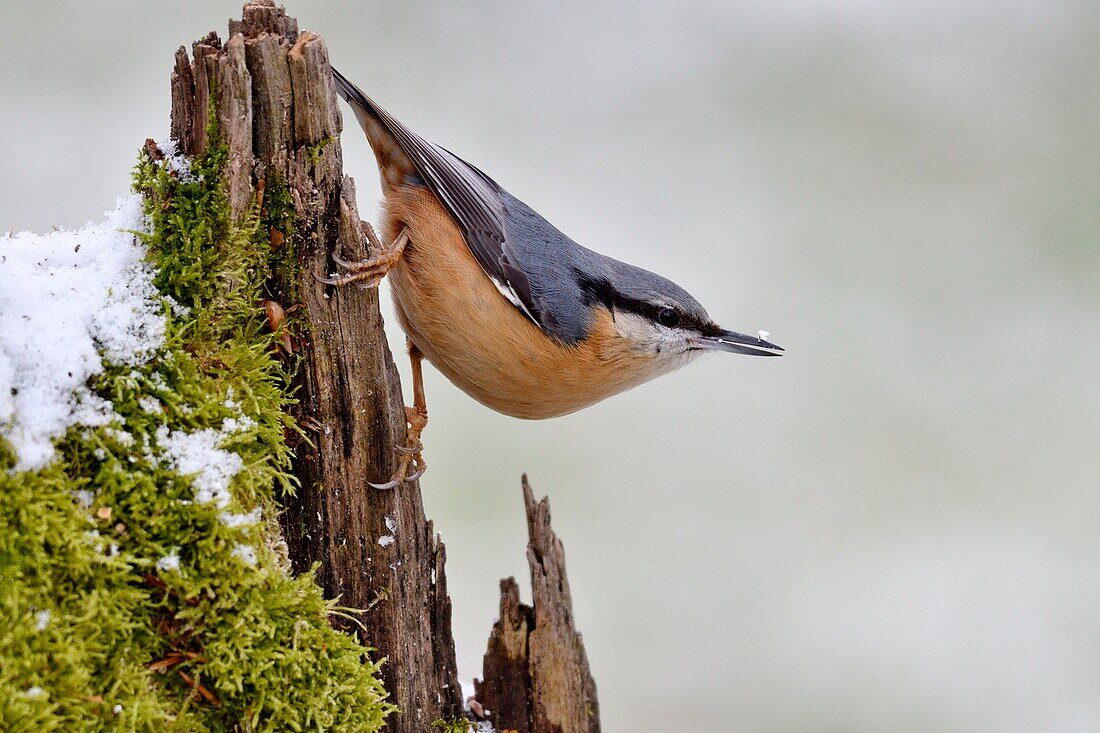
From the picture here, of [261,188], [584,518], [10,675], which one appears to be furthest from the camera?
[584,518]

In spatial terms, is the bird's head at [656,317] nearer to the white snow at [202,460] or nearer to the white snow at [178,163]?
the white snow at [178,163]

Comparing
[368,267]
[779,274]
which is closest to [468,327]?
[368,267]

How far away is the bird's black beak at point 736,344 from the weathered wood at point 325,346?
150 centimetres

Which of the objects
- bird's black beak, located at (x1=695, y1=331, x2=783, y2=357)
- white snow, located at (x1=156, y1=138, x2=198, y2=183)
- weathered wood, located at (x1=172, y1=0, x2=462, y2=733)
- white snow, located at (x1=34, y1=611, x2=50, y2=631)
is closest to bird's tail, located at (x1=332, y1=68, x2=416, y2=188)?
weathered wood, located at (x1=172, y1=0, x2=462, y2=733)

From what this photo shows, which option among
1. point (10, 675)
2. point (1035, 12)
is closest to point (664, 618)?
point (10, 675)

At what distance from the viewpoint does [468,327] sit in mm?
3355

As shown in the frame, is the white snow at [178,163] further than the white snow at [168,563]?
Yes

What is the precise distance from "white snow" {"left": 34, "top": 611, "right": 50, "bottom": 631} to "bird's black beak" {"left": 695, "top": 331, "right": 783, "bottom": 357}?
101 inches

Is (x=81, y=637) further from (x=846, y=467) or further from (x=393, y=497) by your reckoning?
(x=846, y=467)

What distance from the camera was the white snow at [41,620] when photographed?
1.92 m

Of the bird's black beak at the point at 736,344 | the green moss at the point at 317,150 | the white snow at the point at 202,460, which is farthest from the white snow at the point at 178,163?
the bird's black beak at the point at 736,344

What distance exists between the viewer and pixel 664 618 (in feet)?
18.8

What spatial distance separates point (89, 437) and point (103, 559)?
0.26m

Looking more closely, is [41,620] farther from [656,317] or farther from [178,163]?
[656,317]
